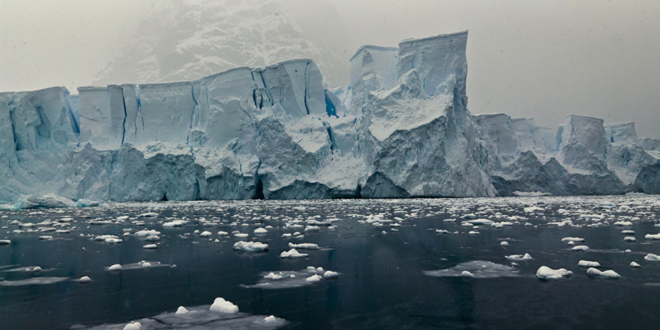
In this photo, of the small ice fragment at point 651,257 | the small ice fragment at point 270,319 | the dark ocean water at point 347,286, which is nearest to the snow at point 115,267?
the dark ocean water at point 347,286

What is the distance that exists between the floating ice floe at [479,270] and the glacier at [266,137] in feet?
49.7

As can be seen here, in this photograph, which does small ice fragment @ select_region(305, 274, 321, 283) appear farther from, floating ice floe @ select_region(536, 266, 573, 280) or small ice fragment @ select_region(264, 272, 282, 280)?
floating ice floe @ select_region(536, 266, 573, 280)

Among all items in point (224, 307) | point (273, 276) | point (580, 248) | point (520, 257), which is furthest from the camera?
point (580, 248)

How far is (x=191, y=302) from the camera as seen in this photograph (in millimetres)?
2963

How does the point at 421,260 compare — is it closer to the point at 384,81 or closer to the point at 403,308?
the point at 403,308

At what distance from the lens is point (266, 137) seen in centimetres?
2112

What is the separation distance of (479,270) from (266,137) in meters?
17.9

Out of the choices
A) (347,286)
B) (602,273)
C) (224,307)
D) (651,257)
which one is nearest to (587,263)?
(602,273)

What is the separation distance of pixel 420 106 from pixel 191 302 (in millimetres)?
18784

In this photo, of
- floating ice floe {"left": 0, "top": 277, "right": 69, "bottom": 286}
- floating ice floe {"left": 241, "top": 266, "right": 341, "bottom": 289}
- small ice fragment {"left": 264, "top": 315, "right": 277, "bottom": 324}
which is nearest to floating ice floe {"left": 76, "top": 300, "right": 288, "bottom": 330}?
small ice fragment {"left": 264, "top": 315, "right": 277, "bottom": 324}

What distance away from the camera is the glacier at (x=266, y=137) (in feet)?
65.4

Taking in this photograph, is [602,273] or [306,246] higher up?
[602,273]

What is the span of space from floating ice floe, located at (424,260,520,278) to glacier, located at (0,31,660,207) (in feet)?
49.7

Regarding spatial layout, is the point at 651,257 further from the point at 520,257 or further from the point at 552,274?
the point at 552,274
